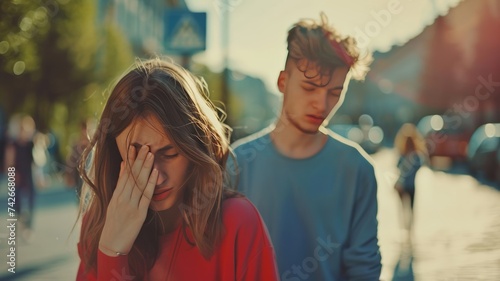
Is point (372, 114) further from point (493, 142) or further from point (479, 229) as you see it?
point (479, 229)

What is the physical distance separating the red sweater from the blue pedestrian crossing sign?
470 centimetres

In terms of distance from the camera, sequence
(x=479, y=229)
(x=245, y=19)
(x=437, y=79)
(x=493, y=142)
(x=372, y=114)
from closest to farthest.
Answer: (x=245, y=19) < (x=479, y=229) < (x=493, y=142) < (x=437, y=79) < (x=372, y=114)

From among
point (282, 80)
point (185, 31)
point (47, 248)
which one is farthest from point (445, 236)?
point (282, 80)

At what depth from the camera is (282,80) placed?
10.2 feet

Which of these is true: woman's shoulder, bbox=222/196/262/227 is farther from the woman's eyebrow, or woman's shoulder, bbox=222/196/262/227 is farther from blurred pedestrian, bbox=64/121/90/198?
blurred pedestrian, bbox=64/121/90/198

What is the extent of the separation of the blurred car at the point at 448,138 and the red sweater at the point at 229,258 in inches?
841

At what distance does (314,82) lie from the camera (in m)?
2.98

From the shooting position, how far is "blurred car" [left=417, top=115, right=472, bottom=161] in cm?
2309

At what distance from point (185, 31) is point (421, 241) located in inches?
165

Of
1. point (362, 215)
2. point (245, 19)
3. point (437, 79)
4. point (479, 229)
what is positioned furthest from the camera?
point (437, 79)

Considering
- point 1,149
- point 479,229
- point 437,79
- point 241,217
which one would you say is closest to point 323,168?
point 241,217

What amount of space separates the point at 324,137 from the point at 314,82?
19 cm

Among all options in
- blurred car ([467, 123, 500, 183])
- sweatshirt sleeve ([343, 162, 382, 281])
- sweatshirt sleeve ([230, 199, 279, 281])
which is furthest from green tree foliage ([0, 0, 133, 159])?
sweatshirt sleeve ([230, 199, 279, 281])

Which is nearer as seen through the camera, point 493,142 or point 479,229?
point 479,229
